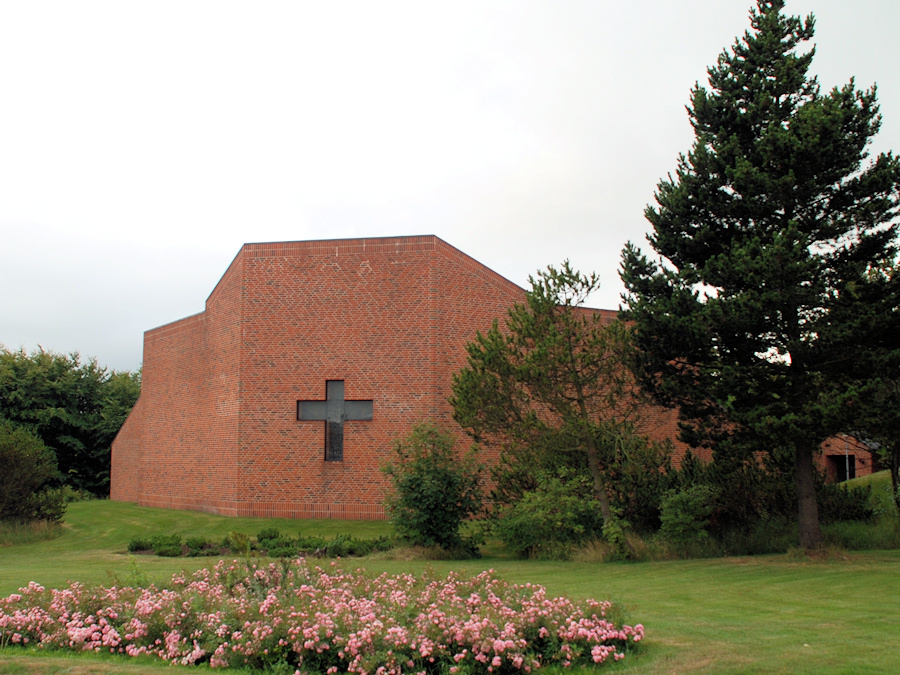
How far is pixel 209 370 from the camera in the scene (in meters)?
26.5

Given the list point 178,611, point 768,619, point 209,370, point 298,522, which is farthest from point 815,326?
point 209,370

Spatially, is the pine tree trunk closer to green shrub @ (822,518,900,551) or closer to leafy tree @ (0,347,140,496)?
green shrub @ (822,518,900,551)

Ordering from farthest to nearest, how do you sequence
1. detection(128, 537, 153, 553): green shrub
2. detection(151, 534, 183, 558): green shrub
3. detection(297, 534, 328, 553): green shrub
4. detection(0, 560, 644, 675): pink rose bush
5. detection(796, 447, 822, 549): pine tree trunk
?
detection(128, 537, 153, 553): green shrub, detection(151, 534, 183, 558): green shrub, detection(297, 534, 328, 553): green shrub, detection(796, 447, 822, 549): pine tree trunk, detection(0, 560, 644, 675): pink rose bush

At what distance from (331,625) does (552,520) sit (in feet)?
32.7

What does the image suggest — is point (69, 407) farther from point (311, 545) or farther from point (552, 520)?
point (552, 520)

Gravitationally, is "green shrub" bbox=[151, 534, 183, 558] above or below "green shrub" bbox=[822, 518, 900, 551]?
below

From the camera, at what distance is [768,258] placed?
42.5 feet

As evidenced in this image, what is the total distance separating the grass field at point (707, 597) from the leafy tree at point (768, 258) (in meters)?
2.52

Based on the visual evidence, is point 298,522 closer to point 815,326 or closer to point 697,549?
point 697,549

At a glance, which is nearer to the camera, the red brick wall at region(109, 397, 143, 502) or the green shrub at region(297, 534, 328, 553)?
the green shrub at region(297, 534, 328, 553)

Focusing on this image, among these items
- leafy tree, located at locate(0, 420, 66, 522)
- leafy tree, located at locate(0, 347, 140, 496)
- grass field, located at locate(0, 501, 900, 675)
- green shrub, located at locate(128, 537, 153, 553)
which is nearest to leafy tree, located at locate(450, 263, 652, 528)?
grass field, located at locate(0, 501, 900, 675)

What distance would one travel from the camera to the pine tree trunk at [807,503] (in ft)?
48.9

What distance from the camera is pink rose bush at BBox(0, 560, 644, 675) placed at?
655cm

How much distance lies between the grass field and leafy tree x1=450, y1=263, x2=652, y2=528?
8.37 feet
